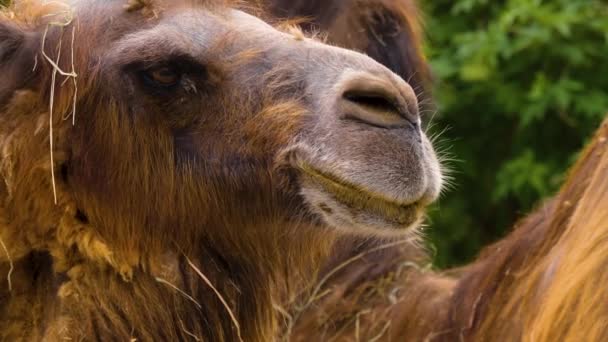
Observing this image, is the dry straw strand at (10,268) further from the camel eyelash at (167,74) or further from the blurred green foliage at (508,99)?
the blurred green foliage at (508,99)

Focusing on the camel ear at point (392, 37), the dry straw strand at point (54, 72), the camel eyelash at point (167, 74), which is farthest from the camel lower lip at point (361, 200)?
the camel ear at point (392, 37)

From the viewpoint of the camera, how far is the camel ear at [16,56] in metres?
3.75

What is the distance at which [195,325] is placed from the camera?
384cm

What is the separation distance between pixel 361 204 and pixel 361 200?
13 mm

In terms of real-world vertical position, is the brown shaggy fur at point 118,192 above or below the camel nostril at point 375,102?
below

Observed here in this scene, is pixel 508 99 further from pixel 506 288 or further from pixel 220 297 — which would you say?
pixel 220 297

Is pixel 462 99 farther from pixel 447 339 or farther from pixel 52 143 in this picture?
pixel 52 143

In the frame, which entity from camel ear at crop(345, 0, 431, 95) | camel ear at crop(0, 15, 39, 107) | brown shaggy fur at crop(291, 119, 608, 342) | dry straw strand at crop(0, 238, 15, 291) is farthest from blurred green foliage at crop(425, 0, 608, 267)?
dry straw strand at crop(0, 238, 15, 291)

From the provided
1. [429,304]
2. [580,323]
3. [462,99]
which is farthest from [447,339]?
[462,99]

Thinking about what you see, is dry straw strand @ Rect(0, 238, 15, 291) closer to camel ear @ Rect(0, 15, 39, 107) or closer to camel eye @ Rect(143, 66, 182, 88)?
camel ear @ Rect(0, 15, 39, 107)

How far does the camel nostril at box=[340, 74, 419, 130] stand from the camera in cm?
350

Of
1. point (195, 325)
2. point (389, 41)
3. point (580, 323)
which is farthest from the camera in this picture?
point (389, 41)

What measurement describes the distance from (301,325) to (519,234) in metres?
1.05

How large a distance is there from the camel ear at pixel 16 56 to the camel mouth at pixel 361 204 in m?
0.89
